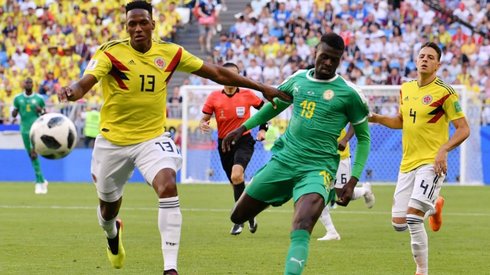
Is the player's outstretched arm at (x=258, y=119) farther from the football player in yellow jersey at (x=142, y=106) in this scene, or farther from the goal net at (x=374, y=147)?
the goal net at (x=374, y=147)

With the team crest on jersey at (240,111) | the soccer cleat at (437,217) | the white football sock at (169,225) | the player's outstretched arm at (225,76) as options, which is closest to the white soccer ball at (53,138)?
the white football sock at (169,225)

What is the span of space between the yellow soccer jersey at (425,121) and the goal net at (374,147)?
17.5m

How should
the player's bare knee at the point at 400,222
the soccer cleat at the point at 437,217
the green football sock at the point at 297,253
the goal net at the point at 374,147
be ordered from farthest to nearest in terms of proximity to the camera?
the goal net at the point at 374,147
the soccer cleat at the point at 437,217
the player's bare knee at the point at 400,222
the green football sock at the point at 297,253

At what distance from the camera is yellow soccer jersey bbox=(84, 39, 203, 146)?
35.2 feet

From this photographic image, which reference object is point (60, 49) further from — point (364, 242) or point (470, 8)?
point (364, 242)

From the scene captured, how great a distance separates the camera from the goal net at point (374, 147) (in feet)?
101

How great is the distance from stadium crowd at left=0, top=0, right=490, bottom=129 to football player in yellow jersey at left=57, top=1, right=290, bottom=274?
20.8 meters

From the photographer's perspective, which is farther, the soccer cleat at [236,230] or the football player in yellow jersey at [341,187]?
the soccer cleat at [236,230]

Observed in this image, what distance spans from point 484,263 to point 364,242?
2889 mm

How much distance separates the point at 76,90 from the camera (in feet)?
31.7

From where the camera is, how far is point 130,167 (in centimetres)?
1119

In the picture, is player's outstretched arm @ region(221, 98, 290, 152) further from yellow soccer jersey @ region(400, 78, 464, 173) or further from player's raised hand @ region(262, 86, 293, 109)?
yellow soccer jersey @ region(400, 78, 464, 173)

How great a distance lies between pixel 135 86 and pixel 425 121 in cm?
340

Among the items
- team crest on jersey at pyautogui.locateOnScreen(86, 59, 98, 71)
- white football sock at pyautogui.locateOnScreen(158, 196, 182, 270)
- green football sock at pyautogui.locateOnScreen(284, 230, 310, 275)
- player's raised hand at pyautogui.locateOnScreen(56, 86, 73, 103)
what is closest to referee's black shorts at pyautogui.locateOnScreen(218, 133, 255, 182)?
white football sock at pyautogui.locateOnScreen(158, 196, 182, 270)
